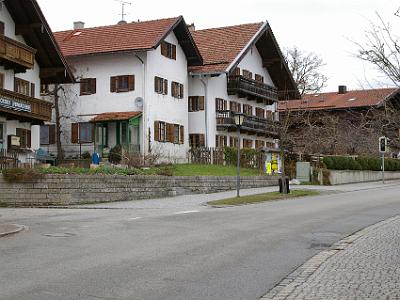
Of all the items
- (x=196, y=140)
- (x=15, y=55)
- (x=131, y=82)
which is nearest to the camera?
(x=15, y=55)

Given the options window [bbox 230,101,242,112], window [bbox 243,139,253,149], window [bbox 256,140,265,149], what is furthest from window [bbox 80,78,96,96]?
window [bbox 256,140,265,149]

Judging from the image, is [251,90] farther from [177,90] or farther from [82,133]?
[82,133]

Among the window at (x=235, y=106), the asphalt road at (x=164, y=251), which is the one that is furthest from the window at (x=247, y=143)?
the asphalt road at (x=164, y=251)

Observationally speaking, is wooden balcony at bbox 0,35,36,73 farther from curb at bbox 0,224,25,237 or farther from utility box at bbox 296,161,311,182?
utility box at bbox 296,161,311,182

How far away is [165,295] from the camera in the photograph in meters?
8.24

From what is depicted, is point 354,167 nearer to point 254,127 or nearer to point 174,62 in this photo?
point 254,127

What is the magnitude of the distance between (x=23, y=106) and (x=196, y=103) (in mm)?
17533

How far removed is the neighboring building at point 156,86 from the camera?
42.3 metres

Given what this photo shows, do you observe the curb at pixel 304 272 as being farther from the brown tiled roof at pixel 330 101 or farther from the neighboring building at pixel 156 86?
the brown tiled roof at pixel 330 101

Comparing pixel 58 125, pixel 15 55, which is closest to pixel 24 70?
pixel 15 55

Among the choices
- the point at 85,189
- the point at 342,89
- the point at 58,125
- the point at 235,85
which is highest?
the point at 342,89

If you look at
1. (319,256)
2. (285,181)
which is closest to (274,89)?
Result: (285,181)

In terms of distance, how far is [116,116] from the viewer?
41875 millimetres

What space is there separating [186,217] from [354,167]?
30.4 meters
